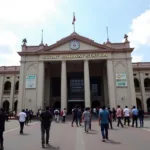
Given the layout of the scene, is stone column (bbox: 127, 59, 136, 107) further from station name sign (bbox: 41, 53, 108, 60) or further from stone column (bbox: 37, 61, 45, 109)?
stone column (bbox: 37, 61, 45, 109)

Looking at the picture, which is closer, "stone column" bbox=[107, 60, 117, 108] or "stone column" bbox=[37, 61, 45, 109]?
"stone column" bbox=[107, 60, 117, 108]

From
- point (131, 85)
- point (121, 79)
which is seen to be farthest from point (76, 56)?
point (131, 85)

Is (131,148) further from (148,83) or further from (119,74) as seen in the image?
(148,83)

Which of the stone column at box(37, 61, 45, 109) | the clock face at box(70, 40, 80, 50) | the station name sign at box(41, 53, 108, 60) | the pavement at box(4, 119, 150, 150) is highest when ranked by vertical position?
the clock face at box(70, 40, 80, 50)

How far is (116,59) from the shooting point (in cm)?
3044

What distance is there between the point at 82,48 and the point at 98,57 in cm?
333

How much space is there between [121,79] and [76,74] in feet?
33.2

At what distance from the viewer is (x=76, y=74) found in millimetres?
35875

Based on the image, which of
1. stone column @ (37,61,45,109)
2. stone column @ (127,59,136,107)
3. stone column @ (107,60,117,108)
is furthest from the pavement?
stone column @ (127,59,136,107)

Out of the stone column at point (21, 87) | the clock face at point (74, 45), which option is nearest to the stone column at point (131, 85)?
the clock face at point (74, 45)

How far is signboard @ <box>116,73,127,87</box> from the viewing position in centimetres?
2910

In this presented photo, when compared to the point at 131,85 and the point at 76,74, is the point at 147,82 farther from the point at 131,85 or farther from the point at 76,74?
the point at 76,74

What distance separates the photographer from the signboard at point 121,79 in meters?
29.1

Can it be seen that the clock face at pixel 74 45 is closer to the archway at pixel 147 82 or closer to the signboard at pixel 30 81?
the signboard at pixel 30 81
